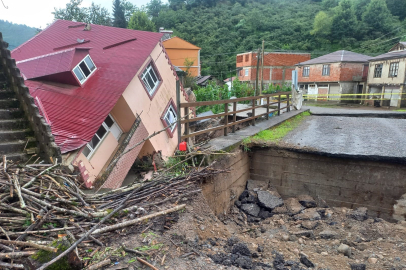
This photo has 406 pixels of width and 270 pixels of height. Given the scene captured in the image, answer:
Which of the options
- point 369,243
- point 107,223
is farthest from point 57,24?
point 369,243

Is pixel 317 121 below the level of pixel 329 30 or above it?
below

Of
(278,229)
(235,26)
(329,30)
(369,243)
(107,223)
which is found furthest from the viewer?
(235,26)

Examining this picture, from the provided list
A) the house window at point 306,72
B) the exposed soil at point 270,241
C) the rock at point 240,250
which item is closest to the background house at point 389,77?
the house window at point 306,72

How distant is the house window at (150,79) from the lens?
1210 cm

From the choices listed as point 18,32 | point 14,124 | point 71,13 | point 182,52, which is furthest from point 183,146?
point 18,32

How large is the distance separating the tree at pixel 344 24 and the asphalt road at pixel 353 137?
167 ft

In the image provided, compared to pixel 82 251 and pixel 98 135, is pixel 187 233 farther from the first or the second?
pixel 98 135

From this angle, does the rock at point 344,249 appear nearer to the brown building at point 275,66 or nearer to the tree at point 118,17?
the brown building at point 275,66

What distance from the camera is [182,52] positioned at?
38.1m

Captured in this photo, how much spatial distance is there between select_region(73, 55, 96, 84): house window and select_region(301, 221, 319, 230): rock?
10.2 meters

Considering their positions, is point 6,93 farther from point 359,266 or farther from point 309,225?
point 359,266

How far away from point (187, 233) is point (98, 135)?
25.4ft

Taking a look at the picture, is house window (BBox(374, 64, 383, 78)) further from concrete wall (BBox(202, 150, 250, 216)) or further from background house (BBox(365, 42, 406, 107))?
concrete wall (BBox(202, 150, 250, 216))

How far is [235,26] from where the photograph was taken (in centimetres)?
6619
